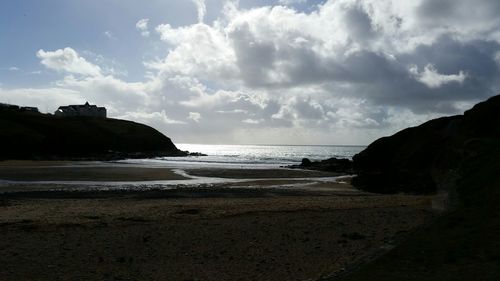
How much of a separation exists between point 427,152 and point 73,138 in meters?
75.7

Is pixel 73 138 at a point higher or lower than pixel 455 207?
higher

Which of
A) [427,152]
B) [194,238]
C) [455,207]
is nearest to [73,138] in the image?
[427,152]

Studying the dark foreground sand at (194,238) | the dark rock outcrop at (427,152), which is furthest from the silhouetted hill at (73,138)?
the dark foreground sand at (194,238)

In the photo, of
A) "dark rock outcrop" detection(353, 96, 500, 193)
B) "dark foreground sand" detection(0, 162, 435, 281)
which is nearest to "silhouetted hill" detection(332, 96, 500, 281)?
"dark rock outcrop" detection(353, 96, 500, 193)

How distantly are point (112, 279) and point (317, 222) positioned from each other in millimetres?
9396

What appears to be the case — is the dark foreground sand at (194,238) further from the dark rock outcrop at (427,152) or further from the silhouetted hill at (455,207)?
the dark rock outcrop at (427,152)

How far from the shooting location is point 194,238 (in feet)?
50.2

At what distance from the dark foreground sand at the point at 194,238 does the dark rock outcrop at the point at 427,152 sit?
1324 cm

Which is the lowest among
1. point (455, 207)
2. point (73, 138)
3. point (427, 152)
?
point (455, 207)

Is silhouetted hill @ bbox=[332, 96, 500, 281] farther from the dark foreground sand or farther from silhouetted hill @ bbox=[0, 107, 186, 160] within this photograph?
silhouetted hill @ bbox=[0, 107, 186, 160]

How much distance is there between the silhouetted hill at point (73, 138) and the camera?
Answer: 272ft

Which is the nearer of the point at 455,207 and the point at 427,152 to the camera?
the point at 455,207

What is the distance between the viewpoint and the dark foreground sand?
11891 mm

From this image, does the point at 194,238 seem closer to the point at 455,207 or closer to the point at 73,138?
the point at 455,207
